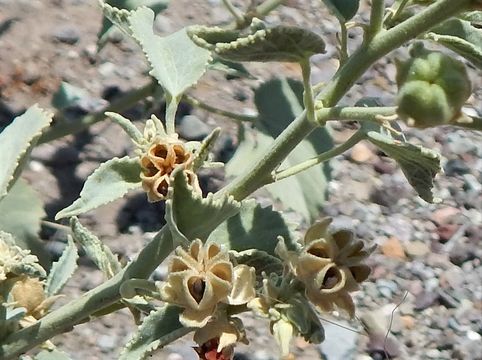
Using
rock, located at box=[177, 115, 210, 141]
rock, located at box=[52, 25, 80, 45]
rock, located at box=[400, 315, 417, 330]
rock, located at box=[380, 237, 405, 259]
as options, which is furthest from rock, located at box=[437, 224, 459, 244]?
rock, located at box=[52, 25, 80, 45]

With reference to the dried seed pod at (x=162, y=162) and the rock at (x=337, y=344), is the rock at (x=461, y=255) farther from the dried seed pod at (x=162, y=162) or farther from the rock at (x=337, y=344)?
the dried seed pod at (x=162, y=162)

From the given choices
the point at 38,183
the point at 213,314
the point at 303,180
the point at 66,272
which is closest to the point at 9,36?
the point at 38,183

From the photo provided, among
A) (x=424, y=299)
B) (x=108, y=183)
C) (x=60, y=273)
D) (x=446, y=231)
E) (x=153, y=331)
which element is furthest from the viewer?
(x=446, y=231)

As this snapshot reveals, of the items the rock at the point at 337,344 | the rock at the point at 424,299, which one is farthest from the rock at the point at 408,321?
the rock at the point at 337,344

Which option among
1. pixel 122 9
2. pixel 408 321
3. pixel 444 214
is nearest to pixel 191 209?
pixel 122 9

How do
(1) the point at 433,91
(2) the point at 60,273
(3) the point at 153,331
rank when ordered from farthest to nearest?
(2) the point at 60,273, (3) the point at 153,331, (1) the point at 433,91

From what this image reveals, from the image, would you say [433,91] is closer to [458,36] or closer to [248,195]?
[458,36]
